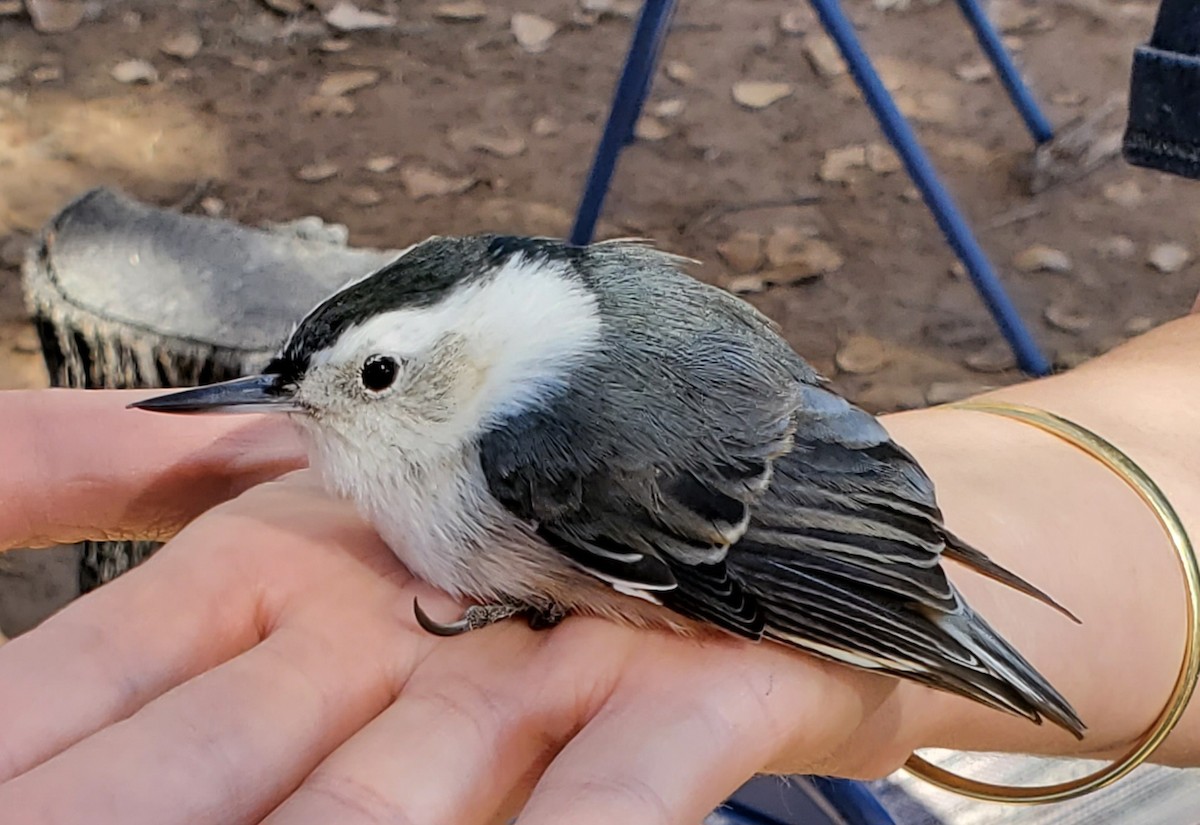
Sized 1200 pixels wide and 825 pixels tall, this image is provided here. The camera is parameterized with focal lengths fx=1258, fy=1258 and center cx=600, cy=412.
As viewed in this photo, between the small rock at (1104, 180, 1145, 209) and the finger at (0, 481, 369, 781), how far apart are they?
296 cm

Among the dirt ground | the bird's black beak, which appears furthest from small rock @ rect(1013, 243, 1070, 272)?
the bird's black beak

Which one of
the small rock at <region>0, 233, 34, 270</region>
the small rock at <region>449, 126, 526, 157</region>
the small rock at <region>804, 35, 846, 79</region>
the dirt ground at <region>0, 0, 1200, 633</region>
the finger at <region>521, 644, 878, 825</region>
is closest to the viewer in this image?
the finger at <region>521, 644, 878, 825</region>

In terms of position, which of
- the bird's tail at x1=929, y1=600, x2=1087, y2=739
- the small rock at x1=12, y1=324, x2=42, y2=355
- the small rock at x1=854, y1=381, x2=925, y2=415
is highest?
the bird's tail at x1=929, y1=600, x2=1087, y2=739

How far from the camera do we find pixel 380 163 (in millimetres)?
3605

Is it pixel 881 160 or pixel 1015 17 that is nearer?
pixel 881 160

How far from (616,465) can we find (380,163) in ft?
8.98

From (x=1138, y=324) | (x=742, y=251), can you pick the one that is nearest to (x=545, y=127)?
(x=742, y=251)

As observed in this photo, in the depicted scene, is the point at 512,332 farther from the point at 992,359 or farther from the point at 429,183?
the point at 429,183

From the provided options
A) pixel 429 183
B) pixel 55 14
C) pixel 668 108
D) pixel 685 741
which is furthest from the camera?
pixel 55 14

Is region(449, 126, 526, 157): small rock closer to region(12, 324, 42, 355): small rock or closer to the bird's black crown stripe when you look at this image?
region(12, 324, 42, 355): small rock

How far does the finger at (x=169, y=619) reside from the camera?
3.03 ft

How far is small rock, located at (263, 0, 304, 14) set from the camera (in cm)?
414

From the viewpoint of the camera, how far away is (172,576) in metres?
1.08

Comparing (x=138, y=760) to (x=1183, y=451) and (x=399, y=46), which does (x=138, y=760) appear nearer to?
(x=1183, y=451)
